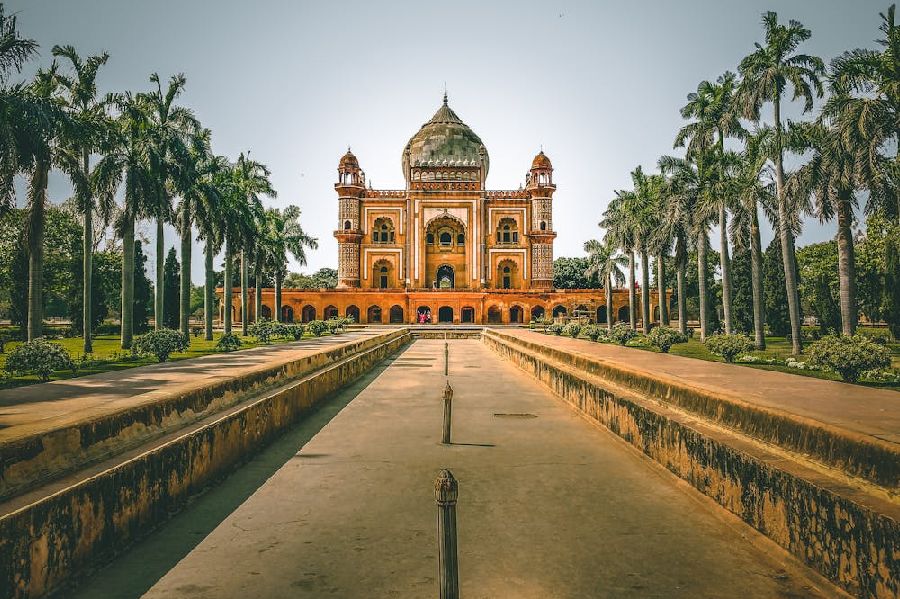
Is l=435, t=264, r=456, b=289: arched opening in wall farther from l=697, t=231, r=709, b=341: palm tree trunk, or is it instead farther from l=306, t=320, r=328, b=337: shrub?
l=697, t=231, r=709, b=341: palm tree trunk

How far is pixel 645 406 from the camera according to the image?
23.6ft

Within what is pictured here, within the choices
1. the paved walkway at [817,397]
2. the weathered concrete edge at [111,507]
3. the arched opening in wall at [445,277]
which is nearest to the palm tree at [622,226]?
the arched opening in wall at [445,277]

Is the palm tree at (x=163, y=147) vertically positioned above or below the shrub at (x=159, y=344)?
above

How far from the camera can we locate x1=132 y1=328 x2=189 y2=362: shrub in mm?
18562

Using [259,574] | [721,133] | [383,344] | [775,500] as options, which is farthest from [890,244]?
[259,574]

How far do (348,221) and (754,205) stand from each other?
44.7 metres

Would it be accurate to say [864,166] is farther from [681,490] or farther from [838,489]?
[838,489]

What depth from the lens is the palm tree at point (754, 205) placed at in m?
25.9

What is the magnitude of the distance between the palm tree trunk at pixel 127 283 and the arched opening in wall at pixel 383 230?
136 ft

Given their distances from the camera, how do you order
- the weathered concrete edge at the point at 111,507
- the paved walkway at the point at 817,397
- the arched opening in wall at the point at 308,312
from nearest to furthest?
the weathered concrete edge at the point at 111,507 < the paved walkway at the point at 817,397 < the arched opening in wall at the point at 308,312

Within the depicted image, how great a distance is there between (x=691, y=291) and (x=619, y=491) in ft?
222

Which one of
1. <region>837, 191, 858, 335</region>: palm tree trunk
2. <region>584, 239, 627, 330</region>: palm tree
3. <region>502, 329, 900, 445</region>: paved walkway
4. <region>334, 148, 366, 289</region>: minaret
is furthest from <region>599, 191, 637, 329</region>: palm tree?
<region>502, 329, 900, 445</region>: paved walkway

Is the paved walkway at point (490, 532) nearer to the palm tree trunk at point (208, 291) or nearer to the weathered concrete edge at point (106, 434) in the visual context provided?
the weathered concrete edge at point (106, 434)

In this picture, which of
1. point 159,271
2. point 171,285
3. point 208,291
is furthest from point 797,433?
point 171,285
